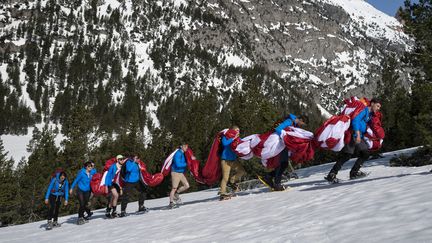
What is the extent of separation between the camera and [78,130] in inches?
1625

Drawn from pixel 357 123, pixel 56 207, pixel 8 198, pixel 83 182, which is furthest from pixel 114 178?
pixel 8 198

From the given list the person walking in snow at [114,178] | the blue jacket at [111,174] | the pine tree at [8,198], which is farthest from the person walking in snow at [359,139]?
the pine tree at [8,198]

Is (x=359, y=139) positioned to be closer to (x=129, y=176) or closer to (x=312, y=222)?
(x=312, y=222)

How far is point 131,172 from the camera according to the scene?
11773 mm

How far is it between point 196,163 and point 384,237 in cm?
850

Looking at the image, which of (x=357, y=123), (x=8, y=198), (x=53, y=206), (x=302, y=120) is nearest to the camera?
(x=357, y=123)

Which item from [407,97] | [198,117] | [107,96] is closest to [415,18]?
[407,97]

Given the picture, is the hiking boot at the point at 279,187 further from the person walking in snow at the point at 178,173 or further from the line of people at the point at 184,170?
the person walking in snow at the point at 178,173

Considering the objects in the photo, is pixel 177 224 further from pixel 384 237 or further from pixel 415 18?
pixel 415 18

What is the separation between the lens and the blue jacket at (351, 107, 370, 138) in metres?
9.03

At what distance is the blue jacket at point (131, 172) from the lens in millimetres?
11734

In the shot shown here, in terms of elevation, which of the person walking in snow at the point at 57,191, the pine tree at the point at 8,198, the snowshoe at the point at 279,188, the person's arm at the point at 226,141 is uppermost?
the person's arm at the point at 226,141

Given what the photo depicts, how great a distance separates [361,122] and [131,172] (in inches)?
260

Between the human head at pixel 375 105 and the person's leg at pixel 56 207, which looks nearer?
the human head at pixel 375 105
